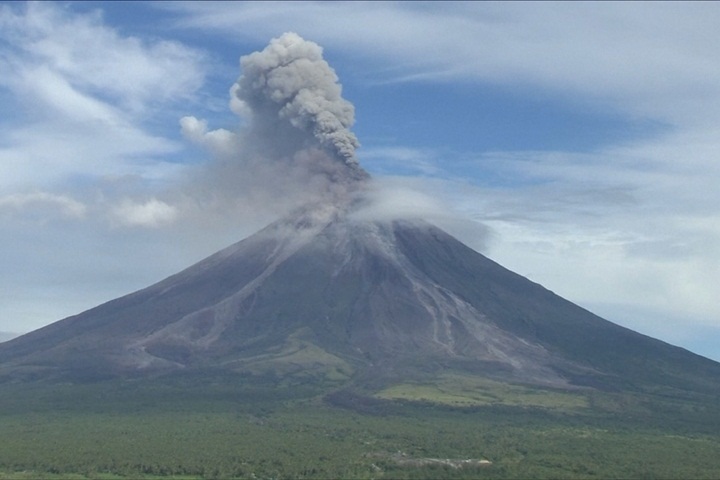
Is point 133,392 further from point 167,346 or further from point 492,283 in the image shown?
point 492,283

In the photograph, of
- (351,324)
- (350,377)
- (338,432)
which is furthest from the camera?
(351,324)

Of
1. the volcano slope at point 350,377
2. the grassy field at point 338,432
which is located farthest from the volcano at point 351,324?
the grassy field at point 338,432

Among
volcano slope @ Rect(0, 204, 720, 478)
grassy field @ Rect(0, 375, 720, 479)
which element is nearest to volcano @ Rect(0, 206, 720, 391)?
volcano slope @ Rect(0, 204, 720, 478)

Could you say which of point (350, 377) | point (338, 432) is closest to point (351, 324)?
point (350, 377)

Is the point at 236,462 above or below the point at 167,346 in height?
below

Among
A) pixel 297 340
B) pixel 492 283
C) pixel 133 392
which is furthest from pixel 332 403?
pixel 492 283

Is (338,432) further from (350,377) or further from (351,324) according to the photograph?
(351,324)
